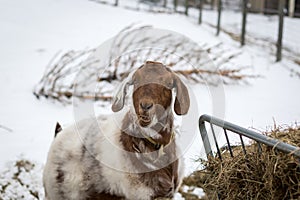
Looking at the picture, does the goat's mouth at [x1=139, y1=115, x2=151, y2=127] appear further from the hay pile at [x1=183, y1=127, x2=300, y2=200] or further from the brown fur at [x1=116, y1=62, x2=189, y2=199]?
the hay pile at [x1=183, y1=127, x2=300, y2=200]

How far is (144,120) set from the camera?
2.94m

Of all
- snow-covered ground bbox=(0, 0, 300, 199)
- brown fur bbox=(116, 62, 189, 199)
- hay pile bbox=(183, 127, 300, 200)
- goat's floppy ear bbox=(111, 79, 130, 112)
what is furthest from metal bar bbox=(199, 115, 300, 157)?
snow-covered ground bbox=(0, 0, 300, 199)

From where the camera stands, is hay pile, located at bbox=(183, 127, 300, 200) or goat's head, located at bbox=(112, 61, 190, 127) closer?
hay pile, located at bbox=(183, 127, 300, 200)

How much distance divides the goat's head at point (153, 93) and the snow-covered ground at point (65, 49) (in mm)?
584

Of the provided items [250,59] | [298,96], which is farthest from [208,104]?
[250,59]

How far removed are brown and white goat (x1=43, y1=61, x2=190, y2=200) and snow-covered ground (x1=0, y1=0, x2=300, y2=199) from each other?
0.53 metres

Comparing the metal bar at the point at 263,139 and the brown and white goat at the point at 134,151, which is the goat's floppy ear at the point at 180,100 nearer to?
the brown and white goat at the point at 134,151

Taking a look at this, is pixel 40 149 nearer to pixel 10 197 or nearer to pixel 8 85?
pixel 10 197

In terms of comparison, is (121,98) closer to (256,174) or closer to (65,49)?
(256,174)

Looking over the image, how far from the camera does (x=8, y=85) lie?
296 inches

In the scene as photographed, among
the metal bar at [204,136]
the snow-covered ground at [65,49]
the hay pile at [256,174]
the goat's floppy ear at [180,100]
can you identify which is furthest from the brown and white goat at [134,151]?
the snow-covered ground at [65,49]

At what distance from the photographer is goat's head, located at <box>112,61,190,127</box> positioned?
2.87 metres

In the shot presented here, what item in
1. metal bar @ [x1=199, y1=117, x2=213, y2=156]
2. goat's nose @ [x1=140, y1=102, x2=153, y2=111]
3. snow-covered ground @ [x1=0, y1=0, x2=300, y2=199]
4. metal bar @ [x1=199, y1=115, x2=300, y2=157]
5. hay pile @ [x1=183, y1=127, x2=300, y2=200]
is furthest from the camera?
snow-covered ground @ [x1=0, y1=0, x2=300, y2=199]

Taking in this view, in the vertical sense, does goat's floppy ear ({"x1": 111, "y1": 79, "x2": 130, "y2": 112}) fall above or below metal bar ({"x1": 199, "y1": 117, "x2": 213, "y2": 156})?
above
